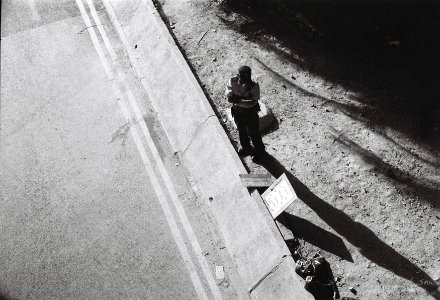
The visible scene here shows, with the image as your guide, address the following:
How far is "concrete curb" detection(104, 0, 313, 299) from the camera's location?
17.0 ft

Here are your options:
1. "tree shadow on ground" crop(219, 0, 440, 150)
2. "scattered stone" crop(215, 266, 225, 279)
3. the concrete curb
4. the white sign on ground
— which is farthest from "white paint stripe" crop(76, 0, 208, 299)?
"tree shadow on ground" crop(219, 0, 440, 150)

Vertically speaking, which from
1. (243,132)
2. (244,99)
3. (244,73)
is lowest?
Result: (243,132)

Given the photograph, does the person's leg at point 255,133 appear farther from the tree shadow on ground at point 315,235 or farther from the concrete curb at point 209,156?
the tree shadow on ground at point 315,235

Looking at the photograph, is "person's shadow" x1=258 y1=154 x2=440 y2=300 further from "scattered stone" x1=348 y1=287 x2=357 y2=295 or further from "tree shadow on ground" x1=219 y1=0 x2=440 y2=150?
"tree shadow on ground" x1=219 y1=0 x2=440 y2=150

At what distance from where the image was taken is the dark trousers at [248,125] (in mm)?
5649

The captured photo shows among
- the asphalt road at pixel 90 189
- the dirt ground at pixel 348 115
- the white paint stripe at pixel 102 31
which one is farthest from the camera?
the white paint stripe at pixel 102 31

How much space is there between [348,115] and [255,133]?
2.15 metres

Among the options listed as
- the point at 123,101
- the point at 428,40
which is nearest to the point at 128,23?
the point at 123,101

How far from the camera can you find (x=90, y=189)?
22.1ft

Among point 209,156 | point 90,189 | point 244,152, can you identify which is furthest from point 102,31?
point 244,152

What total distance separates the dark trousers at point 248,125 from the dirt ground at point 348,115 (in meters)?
0.42

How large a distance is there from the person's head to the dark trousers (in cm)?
51

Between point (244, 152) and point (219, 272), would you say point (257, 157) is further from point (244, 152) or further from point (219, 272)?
point (219, 272)

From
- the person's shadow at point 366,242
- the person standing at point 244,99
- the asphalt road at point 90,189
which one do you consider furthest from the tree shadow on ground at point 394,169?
the asphalt road at point 90,189
